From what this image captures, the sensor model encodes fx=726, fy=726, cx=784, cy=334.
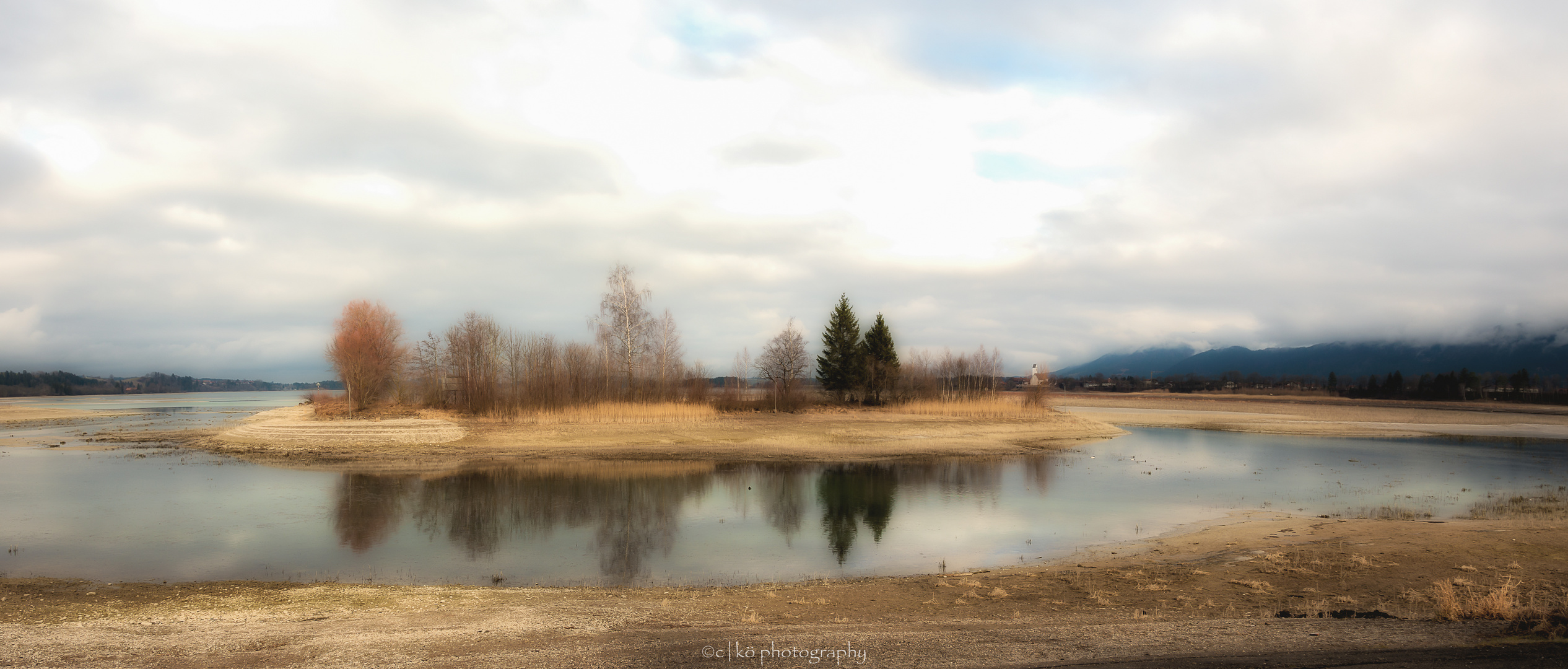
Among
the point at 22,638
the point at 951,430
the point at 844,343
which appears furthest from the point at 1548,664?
the point at 844,343

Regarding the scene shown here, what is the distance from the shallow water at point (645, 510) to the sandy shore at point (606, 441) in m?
2.34

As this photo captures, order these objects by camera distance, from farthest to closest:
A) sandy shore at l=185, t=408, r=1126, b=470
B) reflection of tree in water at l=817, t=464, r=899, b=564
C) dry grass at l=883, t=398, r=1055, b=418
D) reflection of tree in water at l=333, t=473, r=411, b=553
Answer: dry grass at l=883, t=398, r=1055, b=418 → sandy shore at l=185, t=408, r=1126, b=470 → reflection of tree in water at l=817, t=464, r=899, b=564 → reflection of tree in water at l=333, t=473, r=411, b=553

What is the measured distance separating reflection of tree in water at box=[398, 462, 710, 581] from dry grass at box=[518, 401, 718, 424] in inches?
480

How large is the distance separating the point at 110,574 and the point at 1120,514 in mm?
22634

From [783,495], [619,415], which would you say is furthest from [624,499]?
[619,415]

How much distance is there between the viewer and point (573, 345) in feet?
169

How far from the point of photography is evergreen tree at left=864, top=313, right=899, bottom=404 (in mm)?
61125

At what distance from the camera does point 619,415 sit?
43.8 m

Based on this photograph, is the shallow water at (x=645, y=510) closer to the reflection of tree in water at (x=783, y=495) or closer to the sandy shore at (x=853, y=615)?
the reflection of tree in water at (x=783, y=495)

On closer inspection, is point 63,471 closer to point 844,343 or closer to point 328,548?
point 328,548

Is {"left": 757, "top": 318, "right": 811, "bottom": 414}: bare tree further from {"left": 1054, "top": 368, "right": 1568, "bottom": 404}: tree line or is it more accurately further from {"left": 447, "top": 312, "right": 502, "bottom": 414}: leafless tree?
{"left": 1054, "top": 368, "right": 1568, "bottom": 404}: tree line

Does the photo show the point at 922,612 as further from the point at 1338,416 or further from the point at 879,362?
the point at 1338,416

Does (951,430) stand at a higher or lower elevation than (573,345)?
lower

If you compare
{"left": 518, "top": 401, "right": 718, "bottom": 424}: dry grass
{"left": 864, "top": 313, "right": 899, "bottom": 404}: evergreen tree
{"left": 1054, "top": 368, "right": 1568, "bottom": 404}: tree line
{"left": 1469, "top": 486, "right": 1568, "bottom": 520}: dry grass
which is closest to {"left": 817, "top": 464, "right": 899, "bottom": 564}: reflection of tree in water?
{"left": 1469, "top": 486, "right": 1568, "bottom": 520}: dry grass
